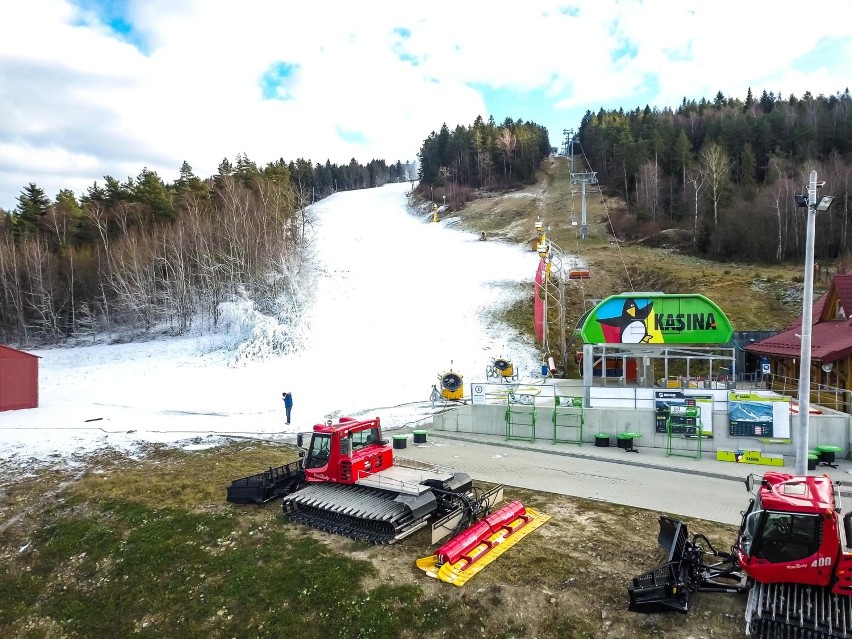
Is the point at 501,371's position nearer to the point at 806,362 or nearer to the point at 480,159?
the point at 806,362

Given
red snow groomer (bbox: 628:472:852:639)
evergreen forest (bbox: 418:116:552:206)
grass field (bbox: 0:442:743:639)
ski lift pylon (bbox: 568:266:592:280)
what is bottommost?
grass field (bbox: 0:442:743:639)

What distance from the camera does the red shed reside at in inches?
989

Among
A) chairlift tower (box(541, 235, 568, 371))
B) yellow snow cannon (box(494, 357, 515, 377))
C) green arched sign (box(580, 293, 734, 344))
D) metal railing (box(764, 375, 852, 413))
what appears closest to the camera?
metal railing (box(764, 375, 852, 413))

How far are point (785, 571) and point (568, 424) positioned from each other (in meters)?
11.3

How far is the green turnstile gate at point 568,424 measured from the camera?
18.5 m

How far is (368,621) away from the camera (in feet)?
26.8

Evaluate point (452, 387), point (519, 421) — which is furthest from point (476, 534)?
point (452, 387)

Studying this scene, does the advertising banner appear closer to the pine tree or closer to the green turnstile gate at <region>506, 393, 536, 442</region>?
the green turnstile gate at <region>506, 393, 536, 442</region>

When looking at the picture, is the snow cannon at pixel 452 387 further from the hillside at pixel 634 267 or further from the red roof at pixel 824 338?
the red roof at pixel 824 338

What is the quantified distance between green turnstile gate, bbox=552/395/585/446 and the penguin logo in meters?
2.94

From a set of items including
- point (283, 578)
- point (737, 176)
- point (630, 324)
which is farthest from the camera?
point (737, 176)

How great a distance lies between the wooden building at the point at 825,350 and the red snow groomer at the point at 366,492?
14430mm

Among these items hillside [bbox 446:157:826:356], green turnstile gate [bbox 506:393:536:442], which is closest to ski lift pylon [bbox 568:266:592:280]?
hillside [bbox 446:157:826:356]

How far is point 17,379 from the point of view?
25703 mm
